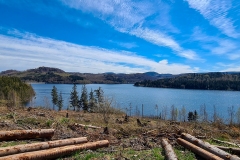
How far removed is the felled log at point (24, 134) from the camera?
8661 millimetres

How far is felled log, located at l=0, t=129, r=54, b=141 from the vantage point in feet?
28.4

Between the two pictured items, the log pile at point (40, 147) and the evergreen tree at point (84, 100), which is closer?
the log pile at point (40, 147)

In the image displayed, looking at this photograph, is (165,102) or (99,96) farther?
(165,102)

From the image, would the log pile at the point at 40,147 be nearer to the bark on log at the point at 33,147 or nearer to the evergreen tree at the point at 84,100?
the bark on log at the point at 33,147

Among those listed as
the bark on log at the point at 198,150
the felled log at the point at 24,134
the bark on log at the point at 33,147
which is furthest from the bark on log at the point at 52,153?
the bark on log at the point at 198,150

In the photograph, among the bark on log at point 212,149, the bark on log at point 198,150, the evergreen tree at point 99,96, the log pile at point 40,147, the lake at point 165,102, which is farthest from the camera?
the lake at point 165,102

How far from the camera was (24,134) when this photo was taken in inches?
358

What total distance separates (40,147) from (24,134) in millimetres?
1975

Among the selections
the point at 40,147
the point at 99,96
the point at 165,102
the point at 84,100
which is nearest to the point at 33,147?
the point at 40,147

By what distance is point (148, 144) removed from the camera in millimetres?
10125

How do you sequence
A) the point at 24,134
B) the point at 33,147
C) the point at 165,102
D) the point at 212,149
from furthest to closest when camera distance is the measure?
1. the point at 165,102
2. the point at 24,134
3. the point at 212,149
4. the point at 33,147

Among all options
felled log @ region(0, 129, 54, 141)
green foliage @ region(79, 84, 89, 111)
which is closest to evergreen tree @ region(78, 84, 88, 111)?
green foliage @ region(79, 84, 89, 111)

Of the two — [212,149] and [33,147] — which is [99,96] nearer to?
[33,147]

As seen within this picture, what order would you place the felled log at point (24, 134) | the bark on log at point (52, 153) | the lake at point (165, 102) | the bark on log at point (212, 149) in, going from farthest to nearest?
the lake at point (165, 102) < the felled log at point (24, 134) < the bark on log at point (212, 149) < the bark on log at point (52, 153)
